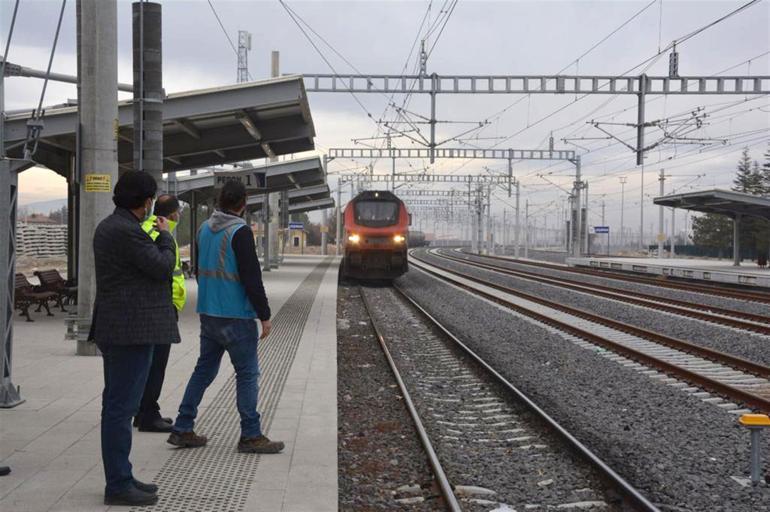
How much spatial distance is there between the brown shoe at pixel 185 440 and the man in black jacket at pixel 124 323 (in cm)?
105

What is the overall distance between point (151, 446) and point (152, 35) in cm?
611

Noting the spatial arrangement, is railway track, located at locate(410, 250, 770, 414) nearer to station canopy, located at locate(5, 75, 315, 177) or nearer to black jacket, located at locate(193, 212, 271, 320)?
black jacket, located at locate(193, 212, 271, 320)

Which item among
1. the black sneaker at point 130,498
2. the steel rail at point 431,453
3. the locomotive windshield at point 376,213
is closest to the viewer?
the black sneaker at point 130,498

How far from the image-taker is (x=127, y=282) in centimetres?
435

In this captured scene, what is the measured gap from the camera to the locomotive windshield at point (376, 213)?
2464cm

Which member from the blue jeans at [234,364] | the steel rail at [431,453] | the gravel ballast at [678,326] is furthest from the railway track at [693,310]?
the blue jeans at [234,364]

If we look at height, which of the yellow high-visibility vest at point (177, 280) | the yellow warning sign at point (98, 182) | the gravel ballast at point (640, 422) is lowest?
the gravel ballast at point (640, 422)

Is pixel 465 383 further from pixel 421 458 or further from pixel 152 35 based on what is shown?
pixel 152 35

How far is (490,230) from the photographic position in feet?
248

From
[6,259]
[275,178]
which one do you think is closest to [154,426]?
[6,259]

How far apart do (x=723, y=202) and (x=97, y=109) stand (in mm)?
27895

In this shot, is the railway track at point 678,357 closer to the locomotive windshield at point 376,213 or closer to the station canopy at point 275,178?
the locomotive windshield at point 376,213

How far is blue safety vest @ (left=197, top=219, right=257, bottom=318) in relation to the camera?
5.22 m

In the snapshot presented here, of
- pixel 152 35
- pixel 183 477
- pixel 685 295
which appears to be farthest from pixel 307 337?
pixel 685 295
